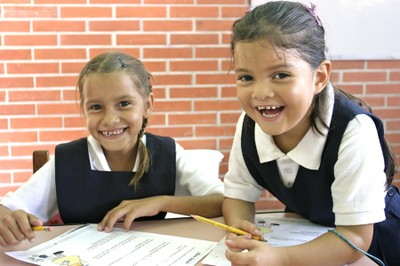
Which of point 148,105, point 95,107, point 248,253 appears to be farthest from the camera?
point 148,105

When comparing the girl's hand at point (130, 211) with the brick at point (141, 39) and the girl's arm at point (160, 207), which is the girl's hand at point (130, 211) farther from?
the brick at point (141, 39)

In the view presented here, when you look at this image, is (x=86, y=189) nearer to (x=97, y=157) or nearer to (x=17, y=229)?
(x=97, y=157)

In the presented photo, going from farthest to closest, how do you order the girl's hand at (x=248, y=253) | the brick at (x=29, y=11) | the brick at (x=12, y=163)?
the brick at (x=12, y=163) < the brick at (x=29, y=11) < the girl's hand at (x=248, y=253)

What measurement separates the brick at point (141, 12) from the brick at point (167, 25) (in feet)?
0.10

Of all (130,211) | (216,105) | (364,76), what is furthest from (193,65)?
(130,211)

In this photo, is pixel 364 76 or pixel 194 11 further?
pixel 364 76

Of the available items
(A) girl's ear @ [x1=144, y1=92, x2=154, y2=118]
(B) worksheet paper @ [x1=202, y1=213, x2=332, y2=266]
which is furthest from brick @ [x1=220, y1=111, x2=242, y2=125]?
(B) worksheet paper @ [x1=202, y1=213, x2=332, y2=266]

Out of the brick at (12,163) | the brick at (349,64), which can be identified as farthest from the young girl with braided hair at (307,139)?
the brick at (12,163)

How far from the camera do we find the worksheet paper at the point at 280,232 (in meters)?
0.95

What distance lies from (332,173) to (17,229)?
0.68 m

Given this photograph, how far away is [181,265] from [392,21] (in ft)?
6.66

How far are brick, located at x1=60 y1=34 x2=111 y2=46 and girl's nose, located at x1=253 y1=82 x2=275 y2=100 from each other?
1.56 meters

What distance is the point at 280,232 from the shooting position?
3.53ft

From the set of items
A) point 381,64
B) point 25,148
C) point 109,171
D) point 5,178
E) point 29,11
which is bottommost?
point 5,178
